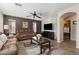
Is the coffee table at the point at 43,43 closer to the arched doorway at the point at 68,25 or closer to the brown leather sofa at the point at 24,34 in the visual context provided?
the brown leather sofa at the point at 24,34

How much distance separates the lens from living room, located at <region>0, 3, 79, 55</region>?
2152mm

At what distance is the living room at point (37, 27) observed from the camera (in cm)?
215

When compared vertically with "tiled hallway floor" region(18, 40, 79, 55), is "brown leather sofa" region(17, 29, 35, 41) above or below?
above

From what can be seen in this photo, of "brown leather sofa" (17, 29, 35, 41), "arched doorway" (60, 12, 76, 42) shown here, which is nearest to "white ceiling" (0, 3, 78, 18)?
"arched doorway" (60, 12, 76, 42)

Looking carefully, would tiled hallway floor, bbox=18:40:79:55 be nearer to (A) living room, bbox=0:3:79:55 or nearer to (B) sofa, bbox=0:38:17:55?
(A) living room, bbox=0:3:79:55

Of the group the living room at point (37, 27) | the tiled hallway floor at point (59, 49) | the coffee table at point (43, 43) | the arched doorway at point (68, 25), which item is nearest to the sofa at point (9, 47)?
the living room at point (37, 27)

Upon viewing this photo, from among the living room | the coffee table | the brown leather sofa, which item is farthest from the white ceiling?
the coffee table

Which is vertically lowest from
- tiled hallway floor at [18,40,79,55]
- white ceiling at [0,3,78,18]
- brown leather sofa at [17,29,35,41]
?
tiled hallway floor at [18,40,79,55]

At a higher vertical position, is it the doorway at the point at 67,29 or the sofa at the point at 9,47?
the doorway at the point at 67,29

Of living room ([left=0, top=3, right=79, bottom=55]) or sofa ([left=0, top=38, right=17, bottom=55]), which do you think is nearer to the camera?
sofa ([left=0, top=38, right=17, bottom=55])

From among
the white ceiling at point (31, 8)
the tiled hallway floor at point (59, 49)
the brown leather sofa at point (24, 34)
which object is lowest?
the tiled hallway floor at point (59, 49)

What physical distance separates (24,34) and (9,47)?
397mm
